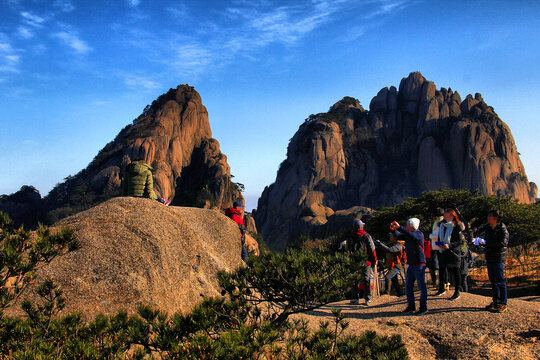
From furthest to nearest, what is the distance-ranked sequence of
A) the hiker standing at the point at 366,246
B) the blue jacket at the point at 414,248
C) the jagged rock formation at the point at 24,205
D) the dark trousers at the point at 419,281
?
the jagged rock formation at the point at 24,205, the hiker standing at the point at 366,246, the blue jacket at the point at 414,248, the dark trousers at the point at 419,281

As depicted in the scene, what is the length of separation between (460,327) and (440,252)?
2.77 metres

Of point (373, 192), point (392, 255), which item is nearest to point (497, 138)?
point (373, 192)

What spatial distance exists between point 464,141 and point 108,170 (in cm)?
5894

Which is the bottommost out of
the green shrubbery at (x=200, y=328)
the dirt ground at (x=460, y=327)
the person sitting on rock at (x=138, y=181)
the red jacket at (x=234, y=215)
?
the dirt ground at (x=460, y=327)

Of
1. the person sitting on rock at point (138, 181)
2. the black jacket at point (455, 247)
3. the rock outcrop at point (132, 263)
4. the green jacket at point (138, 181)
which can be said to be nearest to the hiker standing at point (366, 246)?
the black jacket at point (455, 247)

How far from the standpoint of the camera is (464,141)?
76812mm

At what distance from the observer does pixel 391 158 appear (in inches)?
3509

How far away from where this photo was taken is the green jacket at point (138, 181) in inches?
396

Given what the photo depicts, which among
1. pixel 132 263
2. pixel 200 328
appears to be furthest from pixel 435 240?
pixel 200 328

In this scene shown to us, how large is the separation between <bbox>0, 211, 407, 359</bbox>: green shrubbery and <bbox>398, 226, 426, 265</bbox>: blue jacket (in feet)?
9.69

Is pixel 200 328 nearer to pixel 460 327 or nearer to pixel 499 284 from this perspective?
pixel 460 327

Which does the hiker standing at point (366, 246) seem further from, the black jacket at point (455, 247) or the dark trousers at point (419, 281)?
the black jacket at point (455, 247)

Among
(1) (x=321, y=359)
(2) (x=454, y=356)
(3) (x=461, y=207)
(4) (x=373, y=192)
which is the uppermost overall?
(4) (x=373, y=192)

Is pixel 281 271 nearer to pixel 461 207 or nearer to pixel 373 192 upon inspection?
pixel 461 207
